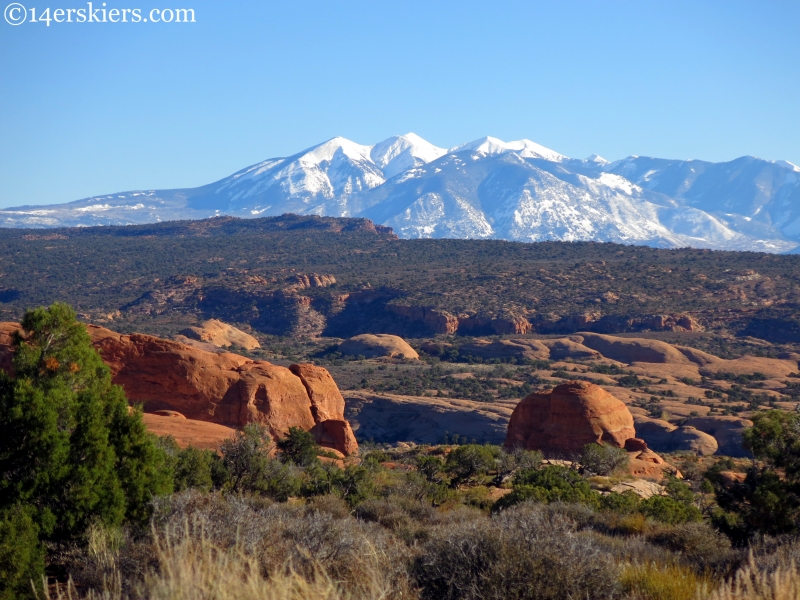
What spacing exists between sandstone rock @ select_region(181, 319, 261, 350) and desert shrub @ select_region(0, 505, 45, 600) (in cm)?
5170

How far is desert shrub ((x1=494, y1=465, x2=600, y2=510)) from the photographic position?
16750 mm

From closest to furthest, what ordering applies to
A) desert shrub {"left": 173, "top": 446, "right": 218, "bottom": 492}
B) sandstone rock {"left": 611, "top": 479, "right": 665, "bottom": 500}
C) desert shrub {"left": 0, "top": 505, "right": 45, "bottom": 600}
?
desert shrub {"left": 0, "top": 505, "right": 45, "bottom": 600} < desert shrub {"left": 173, "top": 446, "right": 218, "bottom": 492} < sandstone rock {"left": 611, "top": 479, "right": 665, "bottom": 500}

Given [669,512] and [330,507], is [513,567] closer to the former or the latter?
[330,507]

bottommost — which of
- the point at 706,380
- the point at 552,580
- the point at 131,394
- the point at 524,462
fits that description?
the point at 706,380

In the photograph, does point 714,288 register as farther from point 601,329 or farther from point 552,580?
point 552,580

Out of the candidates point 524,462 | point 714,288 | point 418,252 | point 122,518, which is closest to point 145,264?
point 418,252

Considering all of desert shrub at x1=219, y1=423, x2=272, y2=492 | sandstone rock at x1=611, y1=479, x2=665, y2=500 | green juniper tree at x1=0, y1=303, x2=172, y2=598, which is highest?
green juniper tree at x1=0, y1=303, x2=172, y2=598

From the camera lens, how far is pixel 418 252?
114 metres

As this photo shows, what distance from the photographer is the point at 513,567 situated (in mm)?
7902

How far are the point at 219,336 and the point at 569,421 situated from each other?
39.7 meters

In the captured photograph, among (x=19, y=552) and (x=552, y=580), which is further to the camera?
(x=19, y=552)

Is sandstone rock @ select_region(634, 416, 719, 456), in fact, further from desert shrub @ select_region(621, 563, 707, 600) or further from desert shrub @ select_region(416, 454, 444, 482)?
desert shrub @ select_region(621, 563, 707, 600)

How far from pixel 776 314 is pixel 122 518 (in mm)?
73835

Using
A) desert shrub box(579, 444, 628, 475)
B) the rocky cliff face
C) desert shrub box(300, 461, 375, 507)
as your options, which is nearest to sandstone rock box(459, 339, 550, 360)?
desert shrub box(579, 444, 628, 475)
